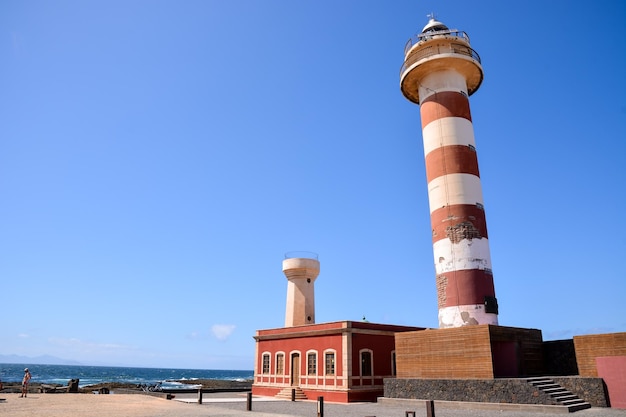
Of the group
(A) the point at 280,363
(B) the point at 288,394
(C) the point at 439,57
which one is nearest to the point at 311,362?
(B) the point at 288,394

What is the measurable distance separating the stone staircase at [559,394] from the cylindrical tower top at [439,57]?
573 inches

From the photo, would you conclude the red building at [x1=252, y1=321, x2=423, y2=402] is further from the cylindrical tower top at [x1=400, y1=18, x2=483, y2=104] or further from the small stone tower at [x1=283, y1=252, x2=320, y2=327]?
the cylindrical tower top at [x1=400, y1=18, x2=483, y2=104]

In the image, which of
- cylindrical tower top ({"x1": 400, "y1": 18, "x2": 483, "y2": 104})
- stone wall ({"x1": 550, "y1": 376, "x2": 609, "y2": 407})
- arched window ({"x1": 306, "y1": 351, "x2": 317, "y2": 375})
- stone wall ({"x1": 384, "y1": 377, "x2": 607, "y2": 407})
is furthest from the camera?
arched window ({"x1": 306, "y1": 351, "x2": 317, "y2": 375})

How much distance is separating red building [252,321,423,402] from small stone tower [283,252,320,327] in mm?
3353

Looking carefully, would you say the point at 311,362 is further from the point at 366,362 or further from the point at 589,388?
the point at 589,388

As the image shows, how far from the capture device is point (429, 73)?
22.6m

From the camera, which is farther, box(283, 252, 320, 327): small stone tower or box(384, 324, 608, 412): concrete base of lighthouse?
box(283, 252, 320, 327): small stone tower

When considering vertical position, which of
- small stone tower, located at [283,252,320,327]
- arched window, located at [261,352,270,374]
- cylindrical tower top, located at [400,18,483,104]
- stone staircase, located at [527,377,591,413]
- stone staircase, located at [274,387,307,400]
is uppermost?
cylindrical tower top, located at [400,18,483,104]

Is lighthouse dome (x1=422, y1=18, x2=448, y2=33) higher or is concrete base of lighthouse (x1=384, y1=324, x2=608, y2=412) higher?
lighthouse dome (x1=422, y1=18, x2=448, y2=33)

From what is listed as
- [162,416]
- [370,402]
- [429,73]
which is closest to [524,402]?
[370,402]

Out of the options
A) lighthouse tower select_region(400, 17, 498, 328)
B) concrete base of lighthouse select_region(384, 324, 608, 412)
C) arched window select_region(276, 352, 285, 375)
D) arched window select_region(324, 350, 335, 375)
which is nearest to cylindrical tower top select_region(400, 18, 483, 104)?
lighthouse tower select_region(400, 17, 498, 328)

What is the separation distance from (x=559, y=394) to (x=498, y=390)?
2000 mm

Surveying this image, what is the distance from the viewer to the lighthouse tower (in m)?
18.8

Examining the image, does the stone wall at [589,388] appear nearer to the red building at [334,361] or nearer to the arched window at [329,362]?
the red building at [334,361]
